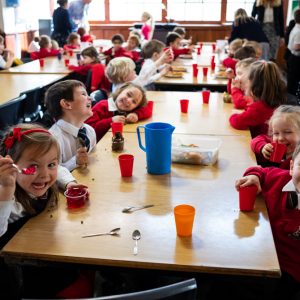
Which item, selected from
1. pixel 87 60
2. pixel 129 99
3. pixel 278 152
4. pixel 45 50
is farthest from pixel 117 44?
pixel 278 152

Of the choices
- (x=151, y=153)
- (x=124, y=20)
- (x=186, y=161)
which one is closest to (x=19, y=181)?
(x=151, y=153)

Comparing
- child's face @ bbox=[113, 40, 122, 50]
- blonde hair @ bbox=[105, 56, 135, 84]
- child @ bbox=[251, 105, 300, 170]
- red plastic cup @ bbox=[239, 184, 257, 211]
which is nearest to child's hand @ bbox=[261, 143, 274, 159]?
child @ bbox=[251, 105, 300, 170]

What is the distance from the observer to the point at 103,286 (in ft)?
5.71

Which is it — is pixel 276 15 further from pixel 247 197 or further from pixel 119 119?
pixel 247 197

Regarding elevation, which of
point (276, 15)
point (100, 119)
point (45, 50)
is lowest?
point (100, 119)

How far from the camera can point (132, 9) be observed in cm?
1102

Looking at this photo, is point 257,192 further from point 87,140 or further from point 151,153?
point 87,140

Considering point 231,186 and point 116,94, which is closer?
point 231,186

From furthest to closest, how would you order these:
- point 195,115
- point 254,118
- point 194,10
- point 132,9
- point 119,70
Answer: point 132,9 < point 194,10 < point 119,70 < point 195,115 < point 254,118

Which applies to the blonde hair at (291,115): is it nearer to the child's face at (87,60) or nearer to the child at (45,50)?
the child's face at (87,60)

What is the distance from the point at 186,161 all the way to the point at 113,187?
0.42 m

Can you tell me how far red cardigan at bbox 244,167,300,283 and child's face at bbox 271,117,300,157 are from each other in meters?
0.47

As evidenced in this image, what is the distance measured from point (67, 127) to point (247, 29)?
5.26 metres

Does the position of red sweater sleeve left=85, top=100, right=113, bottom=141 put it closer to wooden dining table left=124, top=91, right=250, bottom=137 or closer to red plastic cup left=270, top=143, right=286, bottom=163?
wooden dining table left=124, top=91, right=250, bottom=137
